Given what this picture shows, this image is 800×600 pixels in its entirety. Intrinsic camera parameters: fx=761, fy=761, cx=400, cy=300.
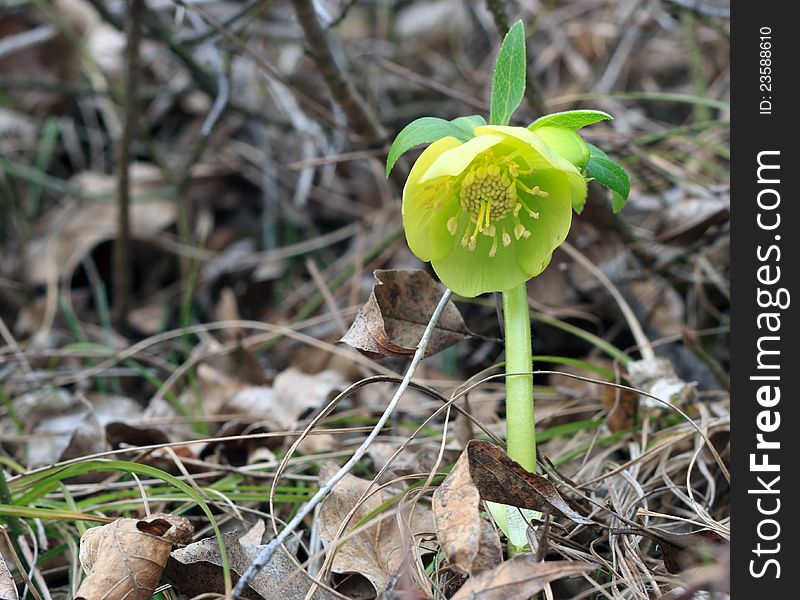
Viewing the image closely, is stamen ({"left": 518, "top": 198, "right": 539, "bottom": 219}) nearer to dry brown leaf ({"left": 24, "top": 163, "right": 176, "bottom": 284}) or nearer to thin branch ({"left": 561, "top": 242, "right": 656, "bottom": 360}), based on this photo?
thin branch ({"left": 561, "top": 242, "right": 656, "bottom": 360})

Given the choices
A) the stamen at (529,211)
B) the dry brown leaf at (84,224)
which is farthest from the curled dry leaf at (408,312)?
the dry brown leaf at (84,224)

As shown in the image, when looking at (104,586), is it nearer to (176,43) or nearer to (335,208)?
(176,43)

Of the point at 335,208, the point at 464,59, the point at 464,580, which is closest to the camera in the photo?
the point at 464,580

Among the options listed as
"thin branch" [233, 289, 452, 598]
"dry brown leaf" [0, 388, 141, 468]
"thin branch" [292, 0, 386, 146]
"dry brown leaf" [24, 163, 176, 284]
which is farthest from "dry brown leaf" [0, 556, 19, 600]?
"dry brown leaf" [24, 163, 176, 284]

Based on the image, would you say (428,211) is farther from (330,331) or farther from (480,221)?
(330,331)

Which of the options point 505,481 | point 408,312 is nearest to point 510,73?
point 408,312

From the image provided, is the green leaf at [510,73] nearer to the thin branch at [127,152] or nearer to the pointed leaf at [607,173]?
the pointed leaf at [607,173]

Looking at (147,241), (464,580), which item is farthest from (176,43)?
(464,580)
